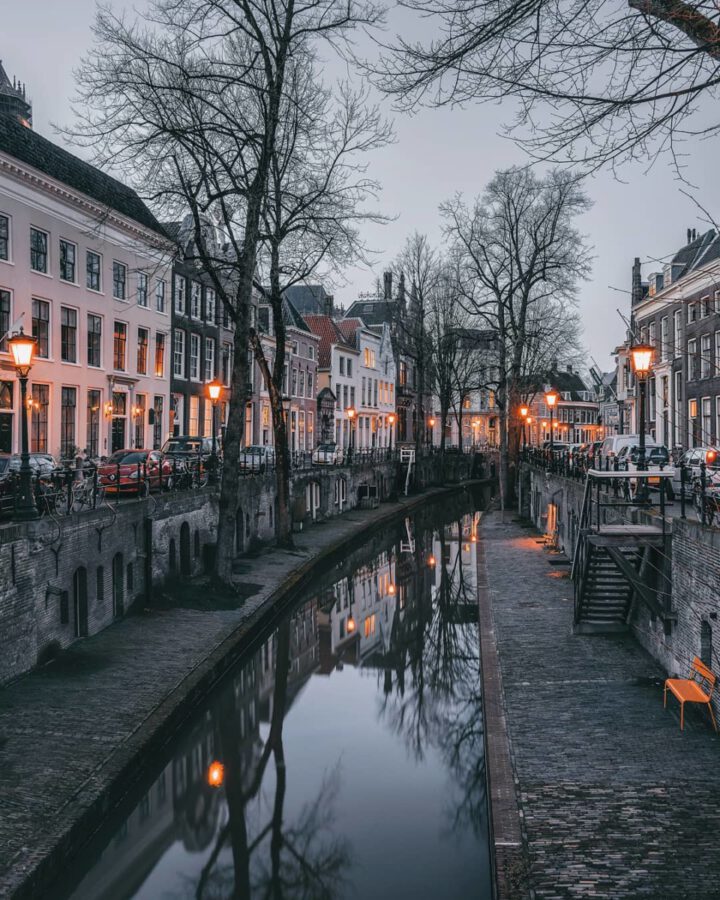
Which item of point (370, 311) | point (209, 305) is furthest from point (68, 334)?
point (370, 311)

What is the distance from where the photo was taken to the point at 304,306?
244 ft

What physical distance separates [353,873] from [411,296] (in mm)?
45230

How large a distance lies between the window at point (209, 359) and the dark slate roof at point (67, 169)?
6.57 m

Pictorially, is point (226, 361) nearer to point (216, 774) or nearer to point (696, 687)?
point (216, 774)

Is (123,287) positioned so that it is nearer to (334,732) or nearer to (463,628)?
(463,628)

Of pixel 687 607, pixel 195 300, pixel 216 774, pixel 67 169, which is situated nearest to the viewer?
pixel 216 774

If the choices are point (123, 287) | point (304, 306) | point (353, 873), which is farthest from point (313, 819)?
point (304, 306)

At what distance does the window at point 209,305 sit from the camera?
43.2m

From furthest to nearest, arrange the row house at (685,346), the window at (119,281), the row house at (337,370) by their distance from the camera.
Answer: the row house at (337,370), the row house at (685,346), the window at (119,281)

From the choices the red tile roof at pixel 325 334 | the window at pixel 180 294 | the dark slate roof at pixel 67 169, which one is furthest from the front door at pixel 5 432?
the red tile roof at pixel 325 334

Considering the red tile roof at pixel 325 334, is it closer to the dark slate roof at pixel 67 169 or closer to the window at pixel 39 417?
the dark slate roof at pixel 67 169

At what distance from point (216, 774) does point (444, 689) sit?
19.5ft

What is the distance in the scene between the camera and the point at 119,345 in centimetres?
3625

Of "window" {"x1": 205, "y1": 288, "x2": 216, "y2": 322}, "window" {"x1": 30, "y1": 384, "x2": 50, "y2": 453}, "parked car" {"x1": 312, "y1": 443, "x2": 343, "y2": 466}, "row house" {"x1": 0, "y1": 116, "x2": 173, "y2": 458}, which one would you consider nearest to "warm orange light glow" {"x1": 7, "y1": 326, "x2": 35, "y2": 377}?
"row house" {"x1": 0, "y1": 116, "x2": 173, "y2": 458}
